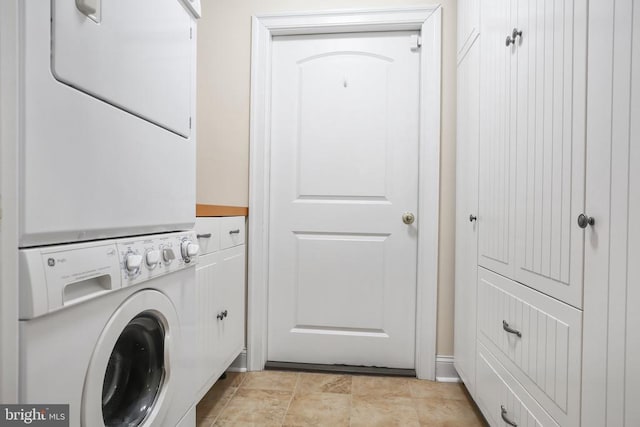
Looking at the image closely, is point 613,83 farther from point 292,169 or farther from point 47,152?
point 292,169

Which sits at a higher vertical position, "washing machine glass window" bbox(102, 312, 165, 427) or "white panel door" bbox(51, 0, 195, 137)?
"white panel door" bbox(51, 0, 195, 137)

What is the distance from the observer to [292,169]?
2119mm

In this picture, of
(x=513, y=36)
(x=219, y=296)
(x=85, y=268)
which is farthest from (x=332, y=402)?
(x=513, y=36)

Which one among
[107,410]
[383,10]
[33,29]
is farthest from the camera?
[383,10]

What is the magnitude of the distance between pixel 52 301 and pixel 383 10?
201cm

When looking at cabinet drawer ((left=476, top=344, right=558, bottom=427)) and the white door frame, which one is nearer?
cabinet drawer ((left=476, top=344, right=558, bottom=427))

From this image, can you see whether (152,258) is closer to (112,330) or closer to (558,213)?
(112,330)

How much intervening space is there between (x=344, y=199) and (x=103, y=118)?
145 centimetres

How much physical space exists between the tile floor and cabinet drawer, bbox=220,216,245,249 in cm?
72

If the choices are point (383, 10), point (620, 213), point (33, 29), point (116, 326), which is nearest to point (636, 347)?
point (620, 213)

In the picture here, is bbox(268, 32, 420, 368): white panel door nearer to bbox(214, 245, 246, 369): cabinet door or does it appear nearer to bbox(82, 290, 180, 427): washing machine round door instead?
bbox(214, 245, 246, 369): cabinet door

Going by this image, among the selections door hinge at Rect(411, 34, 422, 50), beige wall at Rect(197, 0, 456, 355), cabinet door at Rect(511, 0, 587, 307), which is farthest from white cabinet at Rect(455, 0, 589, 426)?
beige wall at Rect(197, 0, 456, 355)

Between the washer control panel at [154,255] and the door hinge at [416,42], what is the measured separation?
62.8 inches

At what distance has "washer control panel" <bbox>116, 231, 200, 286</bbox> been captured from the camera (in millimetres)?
833
